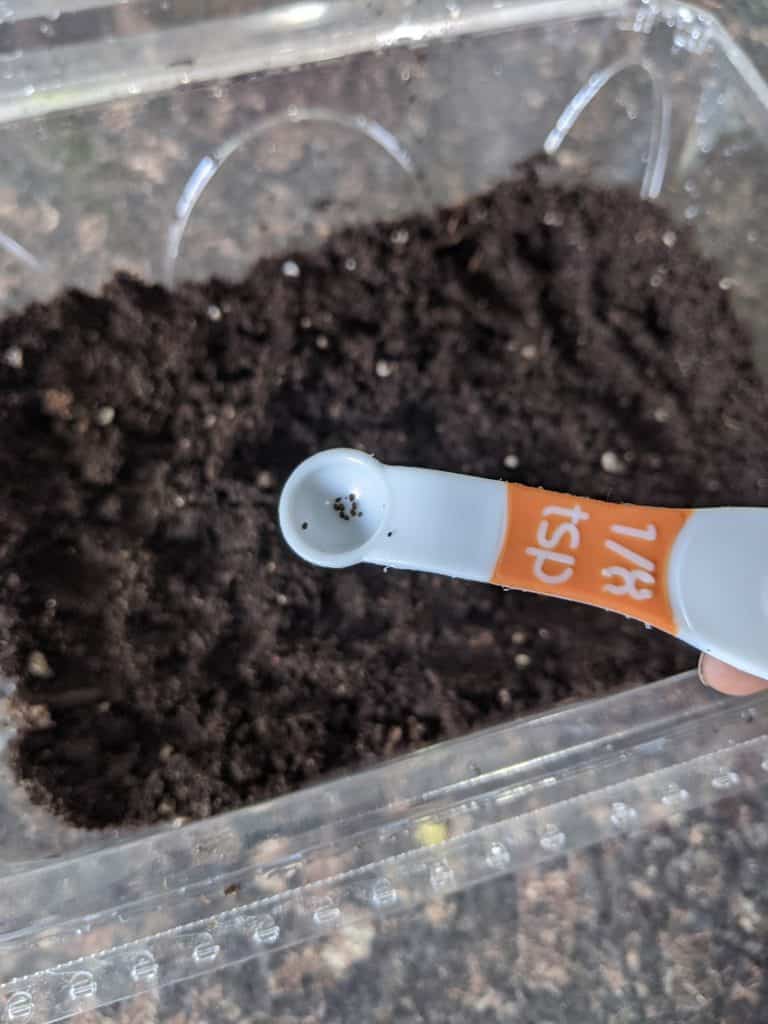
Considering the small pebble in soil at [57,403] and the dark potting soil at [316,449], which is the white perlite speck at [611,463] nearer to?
the dark potting soil at [316,449]

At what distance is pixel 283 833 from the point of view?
854 mm

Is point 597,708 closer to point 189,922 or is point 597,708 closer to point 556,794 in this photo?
point 556,794

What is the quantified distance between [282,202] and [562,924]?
813 millimetres

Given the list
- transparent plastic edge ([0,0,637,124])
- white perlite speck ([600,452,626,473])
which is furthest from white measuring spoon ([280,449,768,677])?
transparent plastic edge ([0,0,637,124])

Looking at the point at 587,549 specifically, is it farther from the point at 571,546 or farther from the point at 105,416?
the point at 105,416

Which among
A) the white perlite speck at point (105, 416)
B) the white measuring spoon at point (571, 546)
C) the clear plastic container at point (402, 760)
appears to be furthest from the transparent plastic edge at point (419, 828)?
the white perlite speck at point (105, 416)

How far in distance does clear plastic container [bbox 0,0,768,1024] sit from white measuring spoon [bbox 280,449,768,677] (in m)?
0.15

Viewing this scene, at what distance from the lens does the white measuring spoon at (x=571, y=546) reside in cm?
77

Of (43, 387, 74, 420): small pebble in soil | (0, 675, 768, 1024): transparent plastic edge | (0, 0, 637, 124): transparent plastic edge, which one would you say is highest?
(0, 0, 637, 124): transparent plastic edge

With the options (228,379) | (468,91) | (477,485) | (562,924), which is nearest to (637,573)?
(477,485)

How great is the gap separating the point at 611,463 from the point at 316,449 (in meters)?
0.32

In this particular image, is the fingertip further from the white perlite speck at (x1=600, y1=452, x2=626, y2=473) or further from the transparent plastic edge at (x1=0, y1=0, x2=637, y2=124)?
the transparent plastic edge at (x1=0, y1=0, x2=637, y2=124)

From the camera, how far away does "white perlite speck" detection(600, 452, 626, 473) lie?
3.04 ft

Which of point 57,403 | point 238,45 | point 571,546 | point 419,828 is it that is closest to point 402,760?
point 419,828
